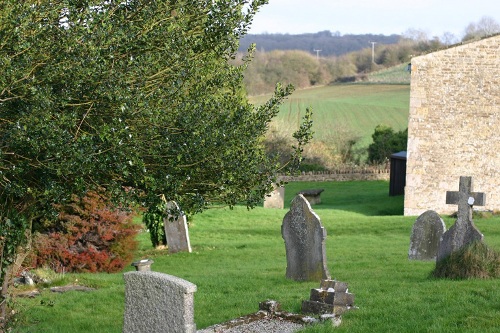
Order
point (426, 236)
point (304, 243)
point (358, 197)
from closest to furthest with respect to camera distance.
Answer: point (304, 243), point (426, 236), point (358, 197)

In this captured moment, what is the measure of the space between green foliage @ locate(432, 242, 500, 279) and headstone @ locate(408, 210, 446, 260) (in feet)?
15.7

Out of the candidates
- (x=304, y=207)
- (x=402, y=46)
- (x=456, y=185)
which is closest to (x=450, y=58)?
(x=456, y=185)

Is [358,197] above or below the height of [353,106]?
below

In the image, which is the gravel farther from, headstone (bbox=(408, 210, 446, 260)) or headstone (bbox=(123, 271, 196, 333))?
headstone (bbox=(408, 210, 446, 260))

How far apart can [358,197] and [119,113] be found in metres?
35.4

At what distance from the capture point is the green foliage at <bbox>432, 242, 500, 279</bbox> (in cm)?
1308

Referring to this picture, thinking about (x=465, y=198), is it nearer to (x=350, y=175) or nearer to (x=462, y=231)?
(x=462, y=231)

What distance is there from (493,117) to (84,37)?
27.6 m

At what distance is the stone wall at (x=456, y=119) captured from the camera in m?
34.3

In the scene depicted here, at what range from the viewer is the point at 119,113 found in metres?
9.59

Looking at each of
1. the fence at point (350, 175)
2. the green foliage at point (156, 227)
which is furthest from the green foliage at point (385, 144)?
the green foliage at point (156, 227)

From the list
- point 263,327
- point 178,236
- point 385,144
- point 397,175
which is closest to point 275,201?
point 397,175

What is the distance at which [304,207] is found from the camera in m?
15.3

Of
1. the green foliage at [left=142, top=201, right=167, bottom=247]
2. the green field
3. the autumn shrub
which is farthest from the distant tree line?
the autumn shrub
